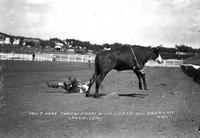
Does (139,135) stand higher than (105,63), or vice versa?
(105,63)

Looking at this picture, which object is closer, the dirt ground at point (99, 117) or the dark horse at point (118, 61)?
the dirt ground at point (99, 117)

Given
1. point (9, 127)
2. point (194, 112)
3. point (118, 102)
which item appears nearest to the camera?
point (9, 127)

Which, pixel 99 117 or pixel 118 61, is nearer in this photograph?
pixel 99 117

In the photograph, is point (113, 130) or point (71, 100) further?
point (71, 100)

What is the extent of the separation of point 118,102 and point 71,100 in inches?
67.2

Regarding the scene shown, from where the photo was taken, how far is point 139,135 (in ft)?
26.1

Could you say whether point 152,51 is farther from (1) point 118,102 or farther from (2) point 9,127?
(2) point 9,127

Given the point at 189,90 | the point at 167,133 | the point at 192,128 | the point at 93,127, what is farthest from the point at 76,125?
the point at 189,90

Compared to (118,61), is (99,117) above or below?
below

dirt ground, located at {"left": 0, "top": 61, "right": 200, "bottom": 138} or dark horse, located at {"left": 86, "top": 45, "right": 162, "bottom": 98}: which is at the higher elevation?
dark horse, located at {"left": 86, "top": 45, "right": 162, "bottom": 98}

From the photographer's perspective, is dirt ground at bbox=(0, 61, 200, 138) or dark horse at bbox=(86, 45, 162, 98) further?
dark horse at bbox=(86, 45, 162, 98)

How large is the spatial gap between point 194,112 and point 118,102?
2.66m

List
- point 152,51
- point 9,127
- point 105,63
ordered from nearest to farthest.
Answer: point 9,127 → point 105,63 → point 152,51

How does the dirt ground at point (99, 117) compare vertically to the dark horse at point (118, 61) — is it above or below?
below
